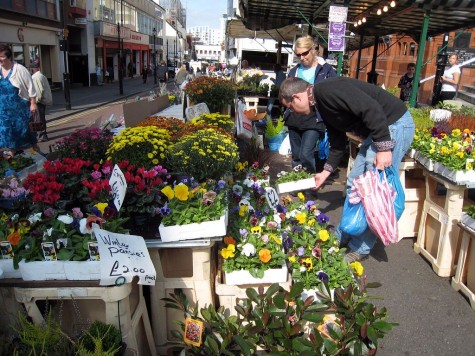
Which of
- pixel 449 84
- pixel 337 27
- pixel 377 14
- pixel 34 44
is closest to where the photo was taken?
pixel 337 27

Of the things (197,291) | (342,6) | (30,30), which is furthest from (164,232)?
(30,30)

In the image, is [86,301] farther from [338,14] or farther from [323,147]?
[338,14]

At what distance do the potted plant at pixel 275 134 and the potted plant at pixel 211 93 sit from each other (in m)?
1.70

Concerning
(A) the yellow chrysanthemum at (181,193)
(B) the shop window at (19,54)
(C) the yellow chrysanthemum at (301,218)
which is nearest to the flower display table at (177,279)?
(A) the yellow chrysanthemum at (181,193)

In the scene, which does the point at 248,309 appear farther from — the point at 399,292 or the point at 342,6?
the point at 342,6

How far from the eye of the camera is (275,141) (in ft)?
26.5

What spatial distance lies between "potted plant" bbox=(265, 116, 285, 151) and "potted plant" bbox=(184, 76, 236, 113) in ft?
5.59

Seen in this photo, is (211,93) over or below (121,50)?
below

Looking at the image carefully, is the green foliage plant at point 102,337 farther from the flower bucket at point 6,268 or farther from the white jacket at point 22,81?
the white jacket at point 22,81

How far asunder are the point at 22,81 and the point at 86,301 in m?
4.45

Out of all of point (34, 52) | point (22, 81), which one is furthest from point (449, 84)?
point (34, 52)

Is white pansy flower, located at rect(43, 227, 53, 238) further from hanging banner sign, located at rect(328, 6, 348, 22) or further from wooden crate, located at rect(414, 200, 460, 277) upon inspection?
hanging banner sign, located at rect(328, 6, 348, 22)

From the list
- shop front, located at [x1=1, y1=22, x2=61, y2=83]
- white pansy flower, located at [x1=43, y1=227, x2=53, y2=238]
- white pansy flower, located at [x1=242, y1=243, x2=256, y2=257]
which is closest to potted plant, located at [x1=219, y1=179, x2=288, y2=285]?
white pansy flower, located at [x1=242, y1=243, x2=256, y2=257]

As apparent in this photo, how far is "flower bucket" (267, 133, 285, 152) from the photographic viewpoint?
26.3ft
